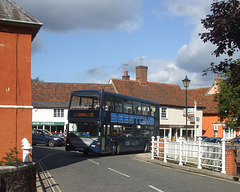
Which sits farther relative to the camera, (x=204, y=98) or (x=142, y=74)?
(x=204, y=98)

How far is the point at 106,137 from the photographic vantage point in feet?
76.3

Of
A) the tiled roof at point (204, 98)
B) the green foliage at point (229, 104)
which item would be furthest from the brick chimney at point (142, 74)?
the green foliage at point (229, 104)

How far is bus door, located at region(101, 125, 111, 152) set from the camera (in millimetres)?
22859

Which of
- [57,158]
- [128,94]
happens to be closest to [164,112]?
[128,94]

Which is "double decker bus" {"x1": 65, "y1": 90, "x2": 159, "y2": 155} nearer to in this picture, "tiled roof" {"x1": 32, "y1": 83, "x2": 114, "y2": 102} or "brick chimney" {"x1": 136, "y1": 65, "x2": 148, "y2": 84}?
"tiled roof" {"x1": 32, "y1": 83, "x2": 114, "y2": 102}

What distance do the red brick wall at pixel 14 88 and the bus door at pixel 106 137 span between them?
8.49m

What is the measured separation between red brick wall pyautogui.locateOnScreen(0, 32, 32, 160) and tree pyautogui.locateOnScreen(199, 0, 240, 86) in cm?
831

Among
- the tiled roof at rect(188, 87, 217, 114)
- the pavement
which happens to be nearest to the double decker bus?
the pavement

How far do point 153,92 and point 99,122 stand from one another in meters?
30.9

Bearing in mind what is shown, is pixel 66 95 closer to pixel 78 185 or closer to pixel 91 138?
pixel 91 138

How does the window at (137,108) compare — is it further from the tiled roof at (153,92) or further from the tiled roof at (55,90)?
the tiled roof at (55,90)

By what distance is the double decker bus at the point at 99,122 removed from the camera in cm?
2248

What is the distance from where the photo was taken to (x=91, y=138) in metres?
22.6

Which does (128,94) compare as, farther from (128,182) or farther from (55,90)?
(128,182)
